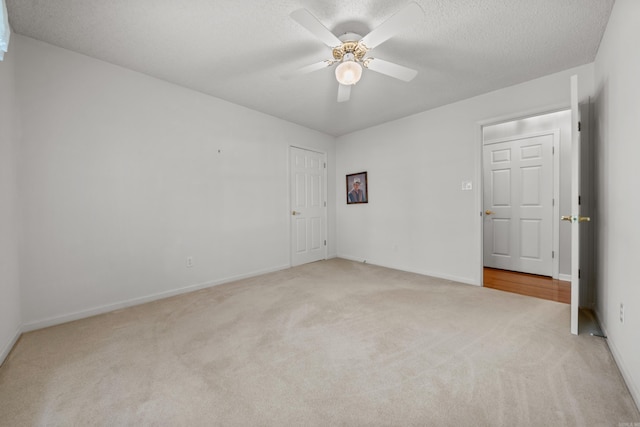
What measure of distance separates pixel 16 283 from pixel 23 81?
Answer: 5.50ft

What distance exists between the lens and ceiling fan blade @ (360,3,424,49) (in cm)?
150

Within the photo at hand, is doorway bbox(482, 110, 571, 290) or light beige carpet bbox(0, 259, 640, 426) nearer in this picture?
light beige carpet bbox(0, 259, 640, 426)

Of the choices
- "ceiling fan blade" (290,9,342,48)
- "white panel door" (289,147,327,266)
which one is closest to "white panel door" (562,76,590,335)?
"ceiling fan blade" (290,9,342,48)

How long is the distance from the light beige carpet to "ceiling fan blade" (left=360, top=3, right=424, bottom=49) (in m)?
2.19

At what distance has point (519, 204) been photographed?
13.0 feet

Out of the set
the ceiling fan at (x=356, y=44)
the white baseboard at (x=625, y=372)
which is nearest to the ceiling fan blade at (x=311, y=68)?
the ceiling fan at (x=356, y=44)

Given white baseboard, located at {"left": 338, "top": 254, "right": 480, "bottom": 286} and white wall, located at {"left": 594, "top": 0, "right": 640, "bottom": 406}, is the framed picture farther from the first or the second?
white wall, located at {"left": 594, "top": 0, "right": 640, "bottom": 406}

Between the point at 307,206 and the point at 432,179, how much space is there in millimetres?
2108

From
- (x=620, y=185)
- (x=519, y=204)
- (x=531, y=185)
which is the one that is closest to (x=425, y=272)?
(x=519, y=204)

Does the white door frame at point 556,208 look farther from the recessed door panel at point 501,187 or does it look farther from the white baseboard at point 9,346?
the white baseboard at point 9,346

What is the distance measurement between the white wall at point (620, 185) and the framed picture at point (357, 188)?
2.90 m

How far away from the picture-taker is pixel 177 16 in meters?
1.89

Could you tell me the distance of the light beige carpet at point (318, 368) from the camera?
49.9 inches

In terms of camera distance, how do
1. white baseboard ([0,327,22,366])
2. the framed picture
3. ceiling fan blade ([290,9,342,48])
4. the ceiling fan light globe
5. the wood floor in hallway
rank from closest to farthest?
ceiling fan blade ([290,9,342,48]) < white baseboard ([0,327,22,366]) < the ceiling fan light globe < the wood floor in hallway < the framed picture
